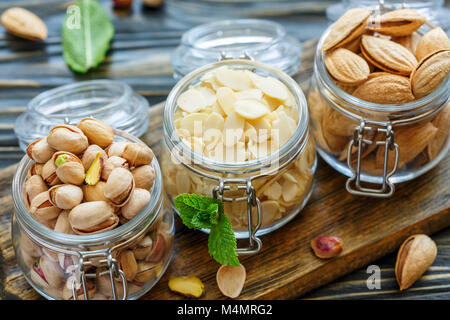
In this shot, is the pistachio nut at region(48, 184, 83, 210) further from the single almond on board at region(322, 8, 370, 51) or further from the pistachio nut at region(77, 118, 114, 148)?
the single almond on board at region(322, 8, 370, 51)

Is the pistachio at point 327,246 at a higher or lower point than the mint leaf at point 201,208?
lower

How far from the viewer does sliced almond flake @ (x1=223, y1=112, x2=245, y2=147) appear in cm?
76

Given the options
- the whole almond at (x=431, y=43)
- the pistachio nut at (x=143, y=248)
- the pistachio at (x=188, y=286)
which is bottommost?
the pistachio at (x=188, y=286)

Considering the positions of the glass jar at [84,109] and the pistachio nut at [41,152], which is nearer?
the pistachio nut at [41,152]

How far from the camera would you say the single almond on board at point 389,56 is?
80cm

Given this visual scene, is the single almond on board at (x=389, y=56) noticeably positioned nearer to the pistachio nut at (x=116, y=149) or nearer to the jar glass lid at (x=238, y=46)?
the jar glass lid at (x=238, y=46)

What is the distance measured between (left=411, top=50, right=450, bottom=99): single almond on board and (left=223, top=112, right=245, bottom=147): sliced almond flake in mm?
272

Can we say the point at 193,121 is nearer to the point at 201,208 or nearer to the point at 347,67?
the point at 201,208

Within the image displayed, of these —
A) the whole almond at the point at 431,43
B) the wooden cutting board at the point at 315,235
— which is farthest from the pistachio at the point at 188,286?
the whole almond at the point at 431,43

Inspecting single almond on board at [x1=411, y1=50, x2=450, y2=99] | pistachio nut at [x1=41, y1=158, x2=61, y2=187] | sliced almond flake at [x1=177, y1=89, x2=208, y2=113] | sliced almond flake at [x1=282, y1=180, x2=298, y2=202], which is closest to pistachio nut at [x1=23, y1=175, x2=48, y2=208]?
pistachio nut at [x1=41, y1=158, x2=61, y2=187]

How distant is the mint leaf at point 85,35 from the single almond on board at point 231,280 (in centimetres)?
58

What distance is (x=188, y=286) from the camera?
80 centimetres
